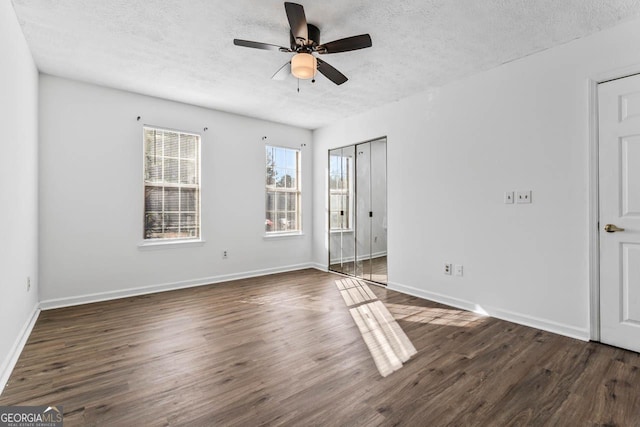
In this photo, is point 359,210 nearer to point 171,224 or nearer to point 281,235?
point 281,235

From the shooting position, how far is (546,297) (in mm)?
2973

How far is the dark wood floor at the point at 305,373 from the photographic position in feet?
5.83

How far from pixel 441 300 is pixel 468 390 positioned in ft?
6.29

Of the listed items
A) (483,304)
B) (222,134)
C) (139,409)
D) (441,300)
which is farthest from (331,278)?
(139,409)

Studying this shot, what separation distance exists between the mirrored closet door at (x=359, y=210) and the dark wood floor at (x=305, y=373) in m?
1.49

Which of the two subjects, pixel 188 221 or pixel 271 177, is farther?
pixel 271 177

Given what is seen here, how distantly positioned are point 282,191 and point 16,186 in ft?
11.9

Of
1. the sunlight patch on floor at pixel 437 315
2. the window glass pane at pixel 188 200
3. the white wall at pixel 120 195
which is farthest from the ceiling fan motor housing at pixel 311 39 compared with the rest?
the window glass pane at pixel 188 200

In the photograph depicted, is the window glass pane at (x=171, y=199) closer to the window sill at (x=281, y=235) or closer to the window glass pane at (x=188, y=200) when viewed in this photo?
the window glass pane at (x=188, y=200)

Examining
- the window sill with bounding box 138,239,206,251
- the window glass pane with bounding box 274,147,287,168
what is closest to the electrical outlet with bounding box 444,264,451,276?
the window glass pane with bounding box 274,147,287,168

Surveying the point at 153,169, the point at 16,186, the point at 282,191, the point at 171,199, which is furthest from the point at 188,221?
the point at 16,186

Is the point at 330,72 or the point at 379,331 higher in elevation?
the point at 330,72

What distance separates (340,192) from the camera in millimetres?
5430

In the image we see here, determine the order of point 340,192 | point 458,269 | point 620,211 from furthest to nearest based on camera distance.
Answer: point 340,192
point 458,269
point 620,211
